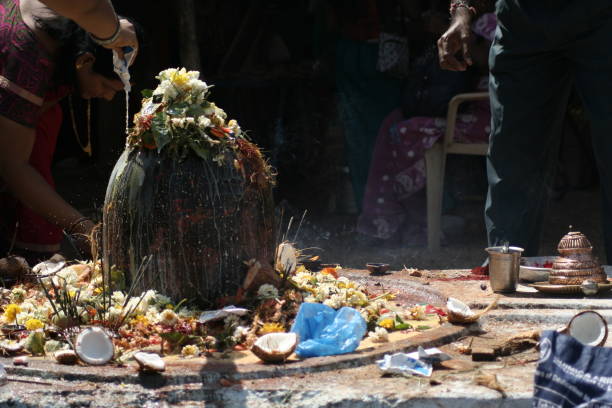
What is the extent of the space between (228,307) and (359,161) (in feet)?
14.0

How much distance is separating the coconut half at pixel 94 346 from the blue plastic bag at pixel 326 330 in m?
0.74

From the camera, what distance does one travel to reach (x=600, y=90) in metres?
4.87

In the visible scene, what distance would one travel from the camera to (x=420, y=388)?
320 centimetres

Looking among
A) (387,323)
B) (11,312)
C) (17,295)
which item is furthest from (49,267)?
(387,323)

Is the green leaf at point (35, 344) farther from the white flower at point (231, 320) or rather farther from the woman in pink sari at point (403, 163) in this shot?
the woman in pink sari at point (403, 163)

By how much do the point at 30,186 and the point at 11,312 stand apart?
4.23 feet

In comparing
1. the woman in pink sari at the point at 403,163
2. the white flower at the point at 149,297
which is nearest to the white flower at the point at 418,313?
the white flower at the point at 149,297

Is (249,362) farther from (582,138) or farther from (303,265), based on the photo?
(582,138)

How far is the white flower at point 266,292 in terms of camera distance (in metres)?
4.21

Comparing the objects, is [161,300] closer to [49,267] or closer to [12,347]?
[12,347]

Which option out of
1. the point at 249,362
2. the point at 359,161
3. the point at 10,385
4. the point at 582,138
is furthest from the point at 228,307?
the point at 582,138

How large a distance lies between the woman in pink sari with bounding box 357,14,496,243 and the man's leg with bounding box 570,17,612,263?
1997mm

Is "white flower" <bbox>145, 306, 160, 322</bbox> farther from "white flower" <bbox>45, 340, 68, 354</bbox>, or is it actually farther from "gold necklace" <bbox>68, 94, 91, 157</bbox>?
"gold necklace" <bbox>68, 94, 91, 157</bbox>

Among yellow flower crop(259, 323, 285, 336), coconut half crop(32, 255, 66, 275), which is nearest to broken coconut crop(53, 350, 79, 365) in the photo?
yellow flower crop(259, 323, 285, 336)
